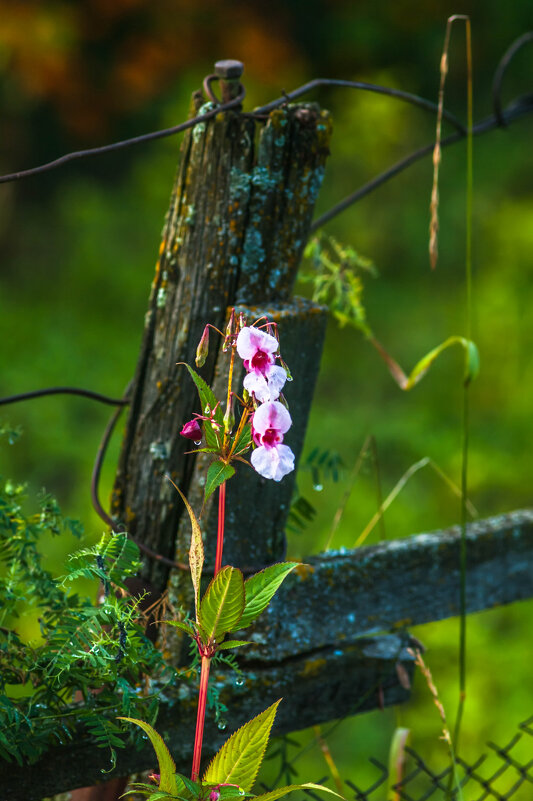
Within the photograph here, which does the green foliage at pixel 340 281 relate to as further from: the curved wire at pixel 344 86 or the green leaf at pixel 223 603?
the green leaf at pixel 223 603

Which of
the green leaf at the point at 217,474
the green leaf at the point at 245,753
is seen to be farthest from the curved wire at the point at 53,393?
the green leaf at the point at 245,753

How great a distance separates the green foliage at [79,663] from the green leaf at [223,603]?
12 centimetres

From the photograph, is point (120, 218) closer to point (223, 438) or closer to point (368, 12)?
point (368, 12)

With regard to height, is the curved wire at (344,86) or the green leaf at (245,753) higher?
the curved wire at (344,86)

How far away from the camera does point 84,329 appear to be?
5453 mm

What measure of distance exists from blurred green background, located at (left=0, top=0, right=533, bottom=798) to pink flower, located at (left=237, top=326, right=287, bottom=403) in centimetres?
327

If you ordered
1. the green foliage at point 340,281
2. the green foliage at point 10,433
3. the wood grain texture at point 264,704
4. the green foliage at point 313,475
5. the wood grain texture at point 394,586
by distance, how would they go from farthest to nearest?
the green foliage at point 340,281 → the green foliage at point 313,475 → the wood grain texture at point 394,586 → the green foliage at point 10,433 → the wood grain texture at point 264,704

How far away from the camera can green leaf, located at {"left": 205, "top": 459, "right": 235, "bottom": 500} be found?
2.57 feet

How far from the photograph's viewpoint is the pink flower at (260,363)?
0.79 m

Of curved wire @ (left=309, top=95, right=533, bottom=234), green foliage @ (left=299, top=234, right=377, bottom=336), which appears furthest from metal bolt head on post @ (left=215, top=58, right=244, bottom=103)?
green foliage @ (left=299, top=234, right=377, bottom=336)

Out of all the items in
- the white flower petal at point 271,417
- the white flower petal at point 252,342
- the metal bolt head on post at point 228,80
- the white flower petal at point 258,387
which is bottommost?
the white flower petal at point 271,417

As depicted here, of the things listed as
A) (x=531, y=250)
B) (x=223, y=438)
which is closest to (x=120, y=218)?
(x=531, y=250)

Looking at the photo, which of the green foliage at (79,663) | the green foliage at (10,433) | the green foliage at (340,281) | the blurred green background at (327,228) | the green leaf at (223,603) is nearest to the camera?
the green leaf at (223,603)

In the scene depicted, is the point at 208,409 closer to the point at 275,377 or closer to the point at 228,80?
the point at 275,377
